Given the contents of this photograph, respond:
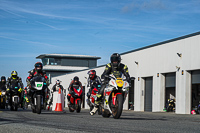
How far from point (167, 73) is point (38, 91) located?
1512 cm

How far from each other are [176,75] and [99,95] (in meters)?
14.8

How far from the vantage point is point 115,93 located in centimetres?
1321

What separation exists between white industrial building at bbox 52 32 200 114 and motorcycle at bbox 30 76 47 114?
11.7 meters

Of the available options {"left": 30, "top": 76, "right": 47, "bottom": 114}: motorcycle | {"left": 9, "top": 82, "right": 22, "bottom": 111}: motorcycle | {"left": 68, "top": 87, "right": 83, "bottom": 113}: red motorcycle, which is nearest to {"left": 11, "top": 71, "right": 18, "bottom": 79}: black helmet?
{"left": 9, "top": 82, "right": 22, "bottom": 111}: motorcycle

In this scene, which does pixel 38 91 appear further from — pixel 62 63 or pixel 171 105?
pixel 62 63

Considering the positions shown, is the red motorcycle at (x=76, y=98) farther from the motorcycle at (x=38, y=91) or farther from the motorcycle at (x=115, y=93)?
the motorcycle at (x=115, y=93)

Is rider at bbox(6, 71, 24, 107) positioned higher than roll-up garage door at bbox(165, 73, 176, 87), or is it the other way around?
roll-up garage door at bbox(165, 73, 176, 87)

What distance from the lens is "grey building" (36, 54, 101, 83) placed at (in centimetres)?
8362

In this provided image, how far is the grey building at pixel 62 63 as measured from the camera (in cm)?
8362

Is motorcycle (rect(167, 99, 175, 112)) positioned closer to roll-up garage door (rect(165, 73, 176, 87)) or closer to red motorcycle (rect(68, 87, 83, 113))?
roll-up garage door (rect(165, 73, 176, 87))

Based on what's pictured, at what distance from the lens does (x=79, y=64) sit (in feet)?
293

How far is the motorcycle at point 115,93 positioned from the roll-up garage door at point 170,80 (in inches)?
636

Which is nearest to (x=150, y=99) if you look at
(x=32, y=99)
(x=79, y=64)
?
(x=32, y=99)

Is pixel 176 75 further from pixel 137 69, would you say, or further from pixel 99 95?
pixel 99 95
